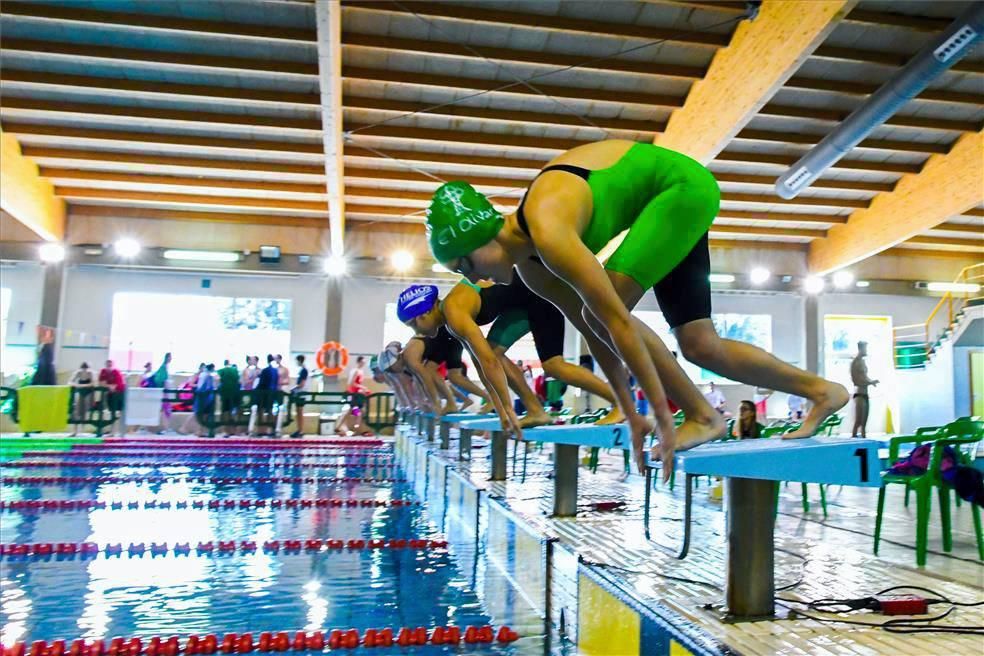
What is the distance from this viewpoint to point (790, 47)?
976 centimetres

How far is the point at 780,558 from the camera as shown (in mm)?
2898

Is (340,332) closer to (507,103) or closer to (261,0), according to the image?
(507,103)

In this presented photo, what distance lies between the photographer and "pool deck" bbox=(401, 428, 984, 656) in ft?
6.11

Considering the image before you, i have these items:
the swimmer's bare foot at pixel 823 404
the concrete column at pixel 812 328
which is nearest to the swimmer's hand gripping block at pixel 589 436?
the swimmer's bare foot at pixel 823 404

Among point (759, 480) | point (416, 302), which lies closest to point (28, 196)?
point (416, 302)

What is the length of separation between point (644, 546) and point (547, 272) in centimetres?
122

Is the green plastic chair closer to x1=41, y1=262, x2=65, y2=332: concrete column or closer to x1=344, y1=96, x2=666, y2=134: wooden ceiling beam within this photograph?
x1=344, y1=96, x2=666, y2=134: wooden ceiling beam

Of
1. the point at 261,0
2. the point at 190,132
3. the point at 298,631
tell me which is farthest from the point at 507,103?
the point at 298,631

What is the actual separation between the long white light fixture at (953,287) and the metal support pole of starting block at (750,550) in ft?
66.5

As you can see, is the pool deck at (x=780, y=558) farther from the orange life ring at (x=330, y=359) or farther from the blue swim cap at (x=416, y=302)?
the orange life ring at (x=330, y=359)

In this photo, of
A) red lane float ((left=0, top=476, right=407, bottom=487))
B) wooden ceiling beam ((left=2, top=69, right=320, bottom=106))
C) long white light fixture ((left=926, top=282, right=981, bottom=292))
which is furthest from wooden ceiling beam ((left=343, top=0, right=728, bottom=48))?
long white light fixture ((left=926, top=282, right=981, bottom=292))

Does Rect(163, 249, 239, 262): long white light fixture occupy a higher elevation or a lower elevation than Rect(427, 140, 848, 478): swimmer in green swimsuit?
higher

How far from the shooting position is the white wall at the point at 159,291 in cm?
1711

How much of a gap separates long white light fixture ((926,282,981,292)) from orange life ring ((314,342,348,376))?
15.1 metres
